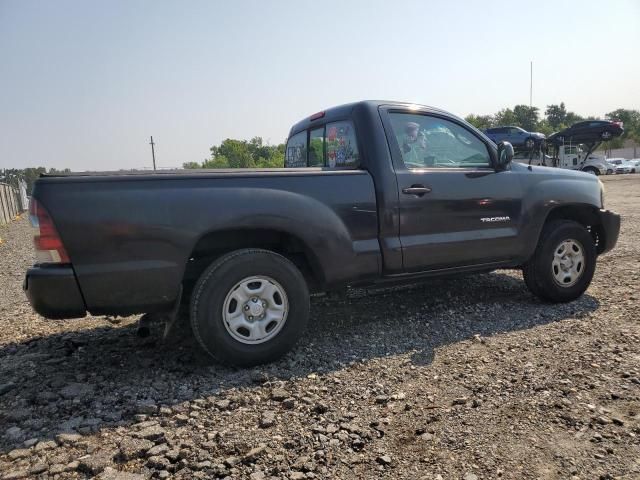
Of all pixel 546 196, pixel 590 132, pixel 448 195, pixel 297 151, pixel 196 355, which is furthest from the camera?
pixel 590 132

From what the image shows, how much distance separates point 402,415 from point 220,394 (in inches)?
44.9

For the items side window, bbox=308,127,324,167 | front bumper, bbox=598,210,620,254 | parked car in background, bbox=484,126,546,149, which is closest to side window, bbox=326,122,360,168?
side window, bbox=308,127,324,167

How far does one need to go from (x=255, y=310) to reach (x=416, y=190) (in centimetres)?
163

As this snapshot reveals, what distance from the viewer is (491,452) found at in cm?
231

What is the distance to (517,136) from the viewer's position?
2353 cm

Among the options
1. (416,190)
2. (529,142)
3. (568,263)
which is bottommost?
(568,263)

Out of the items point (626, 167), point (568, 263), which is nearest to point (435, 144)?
point (568, 263)

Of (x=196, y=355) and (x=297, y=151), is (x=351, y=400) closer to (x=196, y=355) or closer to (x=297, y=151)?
(x=196, y=355)

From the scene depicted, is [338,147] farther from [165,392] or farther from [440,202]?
[165,392]

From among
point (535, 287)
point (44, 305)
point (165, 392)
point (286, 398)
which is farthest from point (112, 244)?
point (535, 287)

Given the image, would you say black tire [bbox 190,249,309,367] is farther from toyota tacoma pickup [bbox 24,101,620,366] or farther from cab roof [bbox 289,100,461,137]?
cab roof [bbox 289,100,461,137]

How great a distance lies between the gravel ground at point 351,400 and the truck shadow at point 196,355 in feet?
0.05

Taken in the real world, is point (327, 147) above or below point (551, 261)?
above

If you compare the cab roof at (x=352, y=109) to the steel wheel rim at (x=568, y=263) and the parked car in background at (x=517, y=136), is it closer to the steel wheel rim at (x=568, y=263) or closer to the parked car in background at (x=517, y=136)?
the steel wheel rim at (x=568, y=263)
